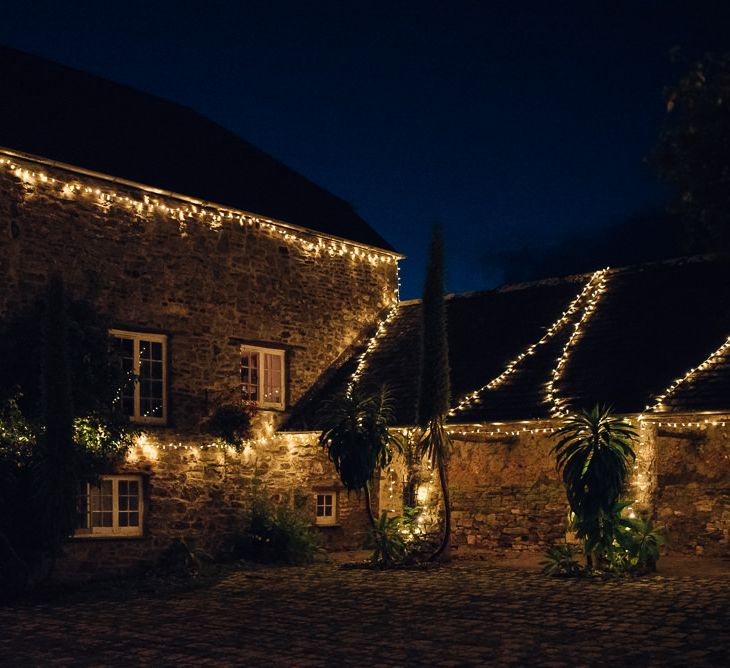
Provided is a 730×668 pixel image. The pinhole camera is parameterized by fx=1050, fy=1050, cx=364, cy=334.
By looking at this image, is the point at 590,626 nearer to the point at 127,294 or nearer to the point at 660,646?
the point at 660,646

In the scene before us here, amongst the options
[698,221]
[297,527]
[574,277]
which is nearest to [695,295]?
[574,277]

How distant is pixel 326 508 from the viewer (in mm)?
18188

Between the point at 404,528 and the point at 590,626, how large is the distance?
19.4ft

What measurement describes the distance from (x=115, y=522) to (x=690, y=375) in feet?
27.4

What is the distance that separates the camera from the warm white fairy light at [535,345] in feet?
52.0

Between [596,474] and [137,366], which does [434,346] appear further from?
[137,366]

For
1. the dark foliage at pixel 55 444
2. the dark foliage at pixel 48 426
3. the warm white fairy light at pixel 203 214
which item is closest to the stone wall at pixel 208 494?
the dark foliage at pixel 48 426

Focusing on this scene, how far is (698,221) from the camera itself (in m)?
6.07

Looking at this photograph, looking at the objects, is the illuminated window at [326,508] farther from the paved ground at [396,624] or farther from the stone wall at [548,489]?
the paved ground at [396,624]

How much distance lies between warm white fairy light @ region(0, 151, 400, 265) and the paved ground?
5.83 m

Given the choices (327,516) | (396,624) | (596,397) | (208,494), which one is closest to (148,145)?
(208,494)

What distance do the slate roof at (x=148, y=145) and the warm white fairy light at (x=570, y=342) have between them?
4233 mm

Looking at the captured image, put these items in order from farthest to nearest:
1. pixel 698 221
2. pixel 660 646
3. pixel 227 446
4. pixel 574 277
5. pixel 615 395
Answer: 1. pixel 574 277
2. pixel 227 446
3. pixel 615 395
4. pixel 660 646
5. pixel 698 221

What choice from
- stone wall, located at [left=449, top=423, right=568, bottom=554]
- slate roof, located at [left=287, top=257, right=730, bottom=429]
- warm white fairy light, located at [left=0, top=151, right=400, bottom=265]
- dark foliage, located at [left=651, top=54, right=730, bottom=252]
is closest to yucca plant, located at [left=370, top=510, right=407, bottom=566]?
stone wall, located at [left=449, top=423, right=568, bottom=554]
